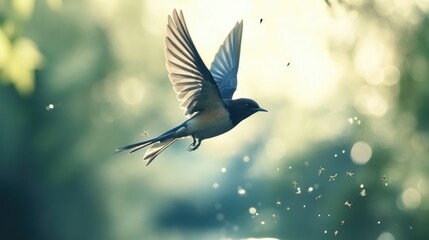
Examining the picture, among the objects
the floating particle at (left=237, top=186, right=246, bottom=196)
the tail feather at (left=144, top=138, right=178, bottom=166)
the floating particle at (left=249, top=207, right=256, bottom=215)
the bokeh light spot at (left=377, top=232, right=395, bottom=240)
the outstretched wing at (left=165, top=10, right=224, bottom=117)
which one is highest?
the outstretched wing at (left=165, top=10, right=224, bottom=117)

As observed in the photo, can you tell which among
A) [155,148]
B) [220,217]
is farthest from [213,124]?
[220,217]

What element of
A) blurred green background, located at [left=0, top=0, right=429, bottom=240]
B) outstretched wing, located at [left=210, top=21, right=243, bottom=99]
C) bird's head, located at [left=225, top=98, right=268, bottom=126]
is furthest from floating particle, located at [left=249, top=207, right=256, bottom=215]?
bird's head, located at [left=225, top=98, right=268, bottom=126]

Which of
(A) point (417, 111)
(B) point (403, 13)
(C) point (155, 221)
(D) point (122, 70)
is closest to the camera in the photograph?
(B) point (403, 13)

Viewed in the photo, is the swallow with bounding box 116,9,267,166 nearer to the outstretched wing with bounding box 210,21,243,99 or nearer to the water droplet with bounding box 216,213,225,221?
the outstretched wing with bounding box 210,21,243,99

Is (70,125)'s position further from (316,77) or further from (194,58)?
(194,58)

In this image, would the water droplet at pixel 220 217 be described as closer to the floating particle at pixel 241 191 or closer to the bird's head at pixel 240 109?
the floating particle at pixel 241 191

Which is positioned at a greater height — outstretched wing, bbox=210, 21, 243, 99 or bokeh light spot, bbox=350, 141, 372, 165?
outstretched wing, bbox=210, 21, 243, 99

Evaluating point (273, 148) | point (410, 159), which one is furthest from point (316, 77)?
point (410, 159)

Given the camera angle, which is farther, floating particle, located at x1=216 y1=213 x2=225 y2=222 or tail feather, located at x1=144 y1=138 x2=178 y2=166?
floating particle, located at x1=216 y1=213 x2=225 y2=222
